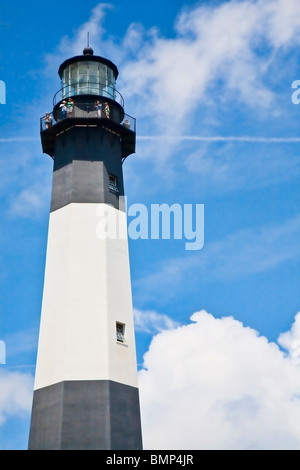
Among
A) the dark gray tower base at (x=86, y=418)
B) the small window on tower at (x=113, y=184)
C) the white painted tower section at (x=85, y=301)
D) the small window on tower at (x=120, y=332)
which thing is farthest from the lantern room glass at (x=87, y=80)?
the dark gray tower base at (x=86, y=418)

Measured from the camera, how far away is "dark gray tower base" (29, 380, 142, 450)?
92.3ft

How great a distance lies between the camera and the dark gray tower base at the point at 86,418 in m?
28.1

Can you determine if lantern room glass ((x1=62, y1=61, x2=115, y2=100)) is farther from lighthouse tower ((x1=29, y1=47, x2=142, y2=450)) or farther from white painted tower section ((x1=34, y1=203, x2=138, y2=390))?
white painted tower section ((x1=34, y1=203, x2=138, y2=390))

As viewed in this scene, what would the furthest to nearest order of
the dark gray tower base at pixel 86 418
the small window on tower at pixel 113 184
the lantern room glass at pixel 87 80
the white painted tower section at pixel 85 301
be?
the lantern room glass at pixel 87 80, the small window on tower at pixel 113 184, the white painted tower section at pixel 85 301, the dark gray tower base at pixel 86 418

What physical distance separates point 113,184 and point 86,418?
12557 mm

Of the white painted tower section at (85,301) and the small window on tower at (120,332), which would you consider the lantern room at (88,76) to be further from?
the small window on tower at (120,332)

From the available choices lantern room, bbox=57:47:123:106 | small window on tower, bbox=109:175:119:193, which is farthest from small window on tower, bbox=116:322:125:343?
lantern room, bbox=57:47:123:106

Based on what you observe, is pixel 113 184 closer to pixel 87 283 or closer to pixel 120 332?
pixel 87 283

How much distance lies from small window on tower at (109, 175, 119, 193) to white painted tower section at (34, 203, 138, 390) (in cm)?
130

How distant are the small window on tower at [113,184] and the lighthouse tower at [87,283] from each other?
0.17ft

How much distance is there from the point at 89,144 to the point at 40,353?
11.4 m

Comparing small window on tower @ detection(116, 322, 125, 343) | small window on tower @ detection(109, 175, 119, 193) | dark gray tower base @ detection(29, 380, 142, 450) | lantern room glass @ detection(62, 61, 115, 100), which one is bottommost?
dark gray tower base @ detection(29, 380, 142, 450)

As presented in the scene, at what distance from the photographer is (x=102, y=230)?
33.2m

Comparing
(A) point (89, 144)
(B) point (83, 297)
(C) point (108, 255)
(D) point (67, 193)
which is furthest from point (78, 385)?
(A) point (89, 144)
